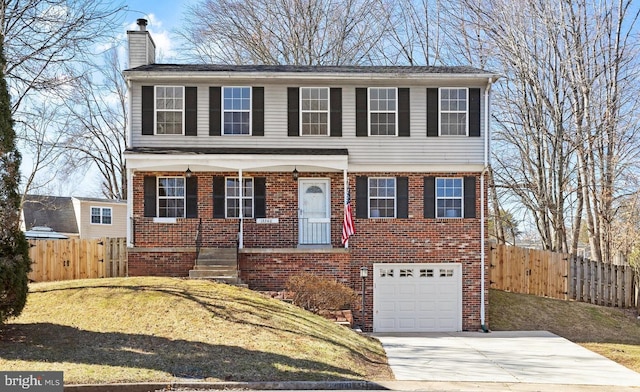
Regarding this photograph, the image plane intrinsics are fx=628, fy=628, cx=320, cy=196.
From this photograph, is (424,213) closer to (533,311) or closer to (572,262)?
(533,311)

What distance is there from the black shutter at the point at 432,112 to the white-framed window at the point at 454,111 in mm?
158

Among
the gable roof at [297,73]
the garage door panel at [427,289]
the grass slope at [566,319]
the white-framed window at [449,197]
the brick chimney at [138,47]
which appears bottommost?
the grass slope at [566,319]

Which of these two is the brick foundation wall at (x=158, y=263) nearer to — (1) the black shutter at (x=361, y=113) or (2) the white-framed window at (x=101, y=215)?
(1) the black shutter at (x=361, y=113)

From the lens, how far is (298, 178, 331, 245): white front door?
1931 centimetres

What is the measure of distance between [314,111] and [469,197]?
5480 millimetres

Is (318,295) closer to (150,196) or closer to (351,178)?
(351,178)

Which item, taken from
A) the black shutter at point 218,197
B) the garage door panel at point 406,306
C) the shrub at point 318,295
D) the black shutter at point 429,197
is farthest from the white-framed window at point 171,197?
the black shutter at point 429,197

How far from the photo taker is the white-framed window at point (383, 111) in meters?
19.4

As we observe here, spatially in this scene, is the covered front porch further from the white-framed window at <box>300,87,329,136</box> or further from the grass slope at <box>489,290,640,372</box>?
the grass slope at <box>489,290,640,372</box>

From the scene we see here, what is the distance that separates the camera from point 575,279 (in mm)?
22172

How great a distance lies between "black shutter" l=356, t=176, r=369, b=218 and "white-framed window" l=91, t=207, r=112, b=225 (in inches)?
848

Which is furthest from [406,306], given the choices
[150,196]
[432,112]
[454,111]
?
[150,196]

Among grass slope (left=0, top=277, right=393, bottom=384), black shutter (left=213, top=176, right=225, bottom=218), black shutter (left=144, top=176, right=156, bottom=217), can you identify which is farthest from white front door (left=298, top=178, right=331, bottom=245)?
black shutter (left=144, top=176, right=156, bottom=217)

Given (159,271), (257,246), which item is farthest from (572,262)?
(159,271)
